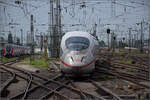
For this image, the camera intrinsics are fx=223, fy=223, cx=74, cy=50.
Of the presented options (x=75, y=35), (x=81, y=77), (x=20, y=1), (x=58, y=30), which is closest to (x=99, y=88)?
(x=81, y=77)

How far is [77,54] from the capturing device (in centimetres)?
1216

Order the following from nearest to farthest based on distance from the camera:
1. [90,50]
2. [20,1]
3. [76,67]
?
[76,67]
[90,50]
[20,1]

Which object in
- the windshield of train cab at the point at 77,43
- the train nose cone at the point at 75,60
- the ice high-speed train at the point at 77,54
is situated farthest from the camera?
the windshield of train cab at the point at 77,43

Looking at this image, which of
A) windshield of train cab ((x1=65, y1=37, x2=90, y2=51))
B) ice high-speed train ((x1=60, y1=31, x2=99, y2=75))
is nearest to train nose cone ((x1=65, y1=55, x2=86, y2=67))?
ice high-speed train ((x1=60, y1=31, x2=99, y2=75))

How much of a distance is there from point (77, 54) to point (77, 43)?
862mm

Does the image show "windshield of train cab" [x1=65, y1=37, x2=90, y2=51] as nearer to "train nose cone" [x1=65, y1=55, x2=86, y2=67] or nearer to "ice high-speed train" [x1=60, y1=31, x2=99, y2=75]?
"ice high-speed train" [x1=60, y1=31, x2=99, y2=75]

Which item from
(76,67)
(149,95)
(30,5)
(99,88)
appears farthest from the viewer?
(30,5)

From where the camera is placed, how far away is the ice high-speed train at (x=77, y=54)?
11.8m

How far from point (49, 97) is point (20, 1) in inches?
504

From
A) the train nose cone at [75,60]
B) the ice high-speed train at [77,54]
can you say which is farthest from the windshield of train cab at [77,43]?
the train nose cone at [75,60]

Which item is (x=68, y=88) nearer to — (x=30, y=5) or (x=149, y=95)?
(x=149, y=95)

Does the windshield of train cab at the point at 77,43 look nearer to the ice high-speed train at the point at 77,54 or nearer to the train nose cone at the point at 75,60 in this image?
the ice high-speed train at the point at 77,54

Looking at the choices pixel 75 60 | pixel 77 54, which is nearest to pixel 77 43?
pixel 77 54

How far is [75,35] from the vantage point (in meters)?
13.5
